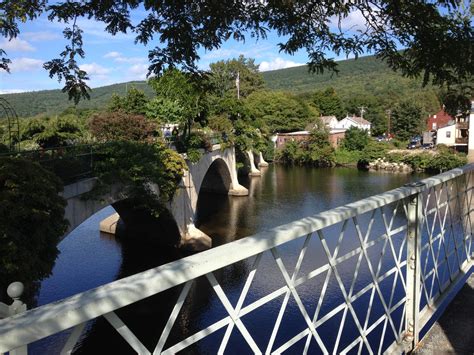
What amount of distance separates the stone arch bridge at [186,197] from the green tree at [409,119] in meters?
28.6

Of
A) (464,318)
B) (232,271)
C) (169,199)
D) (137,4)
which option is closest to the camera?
(464,318)

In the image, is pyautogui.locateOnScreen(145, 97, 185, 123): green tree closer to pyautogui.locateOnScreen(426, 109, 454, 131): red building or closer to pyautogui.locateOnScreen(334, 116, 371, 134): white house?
pyautogui.locateOnScreen(334, 116, 371, 134): white house

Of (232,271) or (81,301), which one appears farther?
(232,271)

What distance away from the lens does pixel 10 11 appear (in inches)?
178

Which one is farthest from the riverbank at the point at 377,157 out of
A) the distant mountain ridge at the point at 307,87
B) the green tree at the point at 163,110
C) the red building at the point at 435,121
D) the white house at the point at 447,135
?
the green tree at the point at 163,110

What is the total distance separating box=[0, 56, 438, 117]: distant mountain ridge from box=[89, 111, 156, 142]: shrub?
48.4 ft

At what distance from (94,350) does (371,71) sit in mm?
107163

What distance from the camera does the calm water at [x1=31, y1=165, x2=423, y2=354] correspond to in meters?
10.7

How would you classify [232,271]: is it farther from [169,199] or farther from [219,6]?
[219,6]

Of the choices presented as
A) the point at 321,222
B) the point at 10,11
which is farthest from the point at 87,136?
the point at 321,222

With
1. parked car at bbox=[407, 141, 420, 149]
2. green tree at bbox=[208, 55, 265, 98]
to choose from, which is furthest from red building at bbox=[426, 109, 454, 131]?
green tree at bbox=[208, 55, 265, 98]

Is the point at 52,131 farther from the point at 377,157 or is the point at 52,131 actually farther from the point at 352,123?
the point at 352,123

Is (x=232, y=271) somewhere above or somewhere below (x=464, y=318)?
below

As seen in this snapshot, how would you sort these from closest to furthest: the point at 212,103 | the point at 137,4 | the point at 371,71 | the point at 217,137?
the point at 137,4 < the point at 217,137 < the point at 212,103 < the point at 371,71
